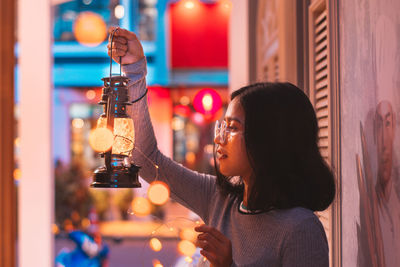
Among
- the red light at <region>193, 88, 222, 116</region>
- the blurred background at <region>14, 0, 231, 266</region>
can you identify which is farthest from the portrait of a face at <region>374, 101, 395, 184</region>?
the blurred background at <region>14, 0, 231, 266</region>

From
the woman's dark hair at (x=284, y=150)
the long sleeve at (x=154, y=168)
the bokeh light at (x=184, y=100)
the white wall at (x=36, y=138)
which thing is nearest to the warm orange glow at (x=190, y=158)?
the bokeh light at (x=184, y=100)

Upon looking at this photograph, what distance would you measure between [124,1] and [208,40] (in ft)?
8.46

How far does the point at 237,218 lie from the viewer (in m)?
1.30

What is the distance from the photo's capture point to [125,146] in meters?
1.35

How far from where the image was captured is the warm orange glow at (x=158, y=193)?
4.42 feet

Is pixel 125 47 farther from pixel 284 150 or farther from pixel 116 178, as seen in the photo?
pixel 284 150

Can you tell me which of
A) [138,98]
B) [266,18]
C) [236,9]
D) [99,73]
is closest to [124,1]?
[99,73]

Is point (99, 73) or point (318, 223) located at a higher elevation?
point (99, 73)

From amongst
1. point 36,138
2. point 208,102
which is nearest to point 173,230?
point 36,138

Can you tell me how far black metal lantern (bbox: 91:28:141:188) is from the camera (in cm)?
128

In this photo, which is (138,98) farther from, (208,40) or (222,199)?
(208,40)

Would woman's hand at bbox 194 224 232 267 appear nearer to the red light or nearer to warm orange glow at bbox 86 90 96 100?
the red light

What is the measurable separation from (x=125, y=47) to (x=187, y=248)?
2.01 ft

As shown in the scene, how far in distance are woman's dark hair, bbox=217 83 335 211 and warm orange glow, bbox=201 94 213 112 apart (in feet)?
15.3
